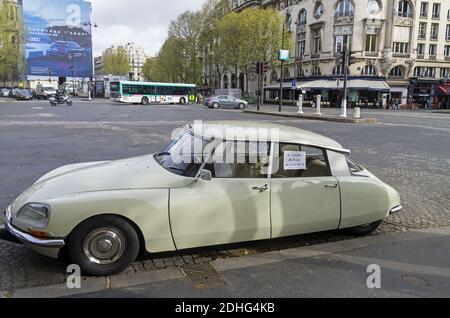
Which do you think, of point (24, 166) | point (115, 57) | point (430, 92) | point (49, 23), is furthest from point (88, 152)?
point (115, 57)

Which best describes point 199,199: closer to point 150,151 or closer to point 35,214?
point 35,214

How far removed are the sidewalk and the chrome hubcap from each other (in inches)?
7.2

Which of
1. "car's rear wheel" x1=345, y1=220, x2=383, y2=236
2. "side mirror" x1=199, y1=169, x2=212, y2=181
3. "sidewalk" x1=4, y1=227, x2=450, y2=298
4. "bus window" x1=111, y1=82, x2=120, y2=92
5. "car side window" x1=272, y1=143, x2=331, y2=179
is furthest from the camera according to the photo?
"bus window" x1=111, y1=82, x2=120, y2=92

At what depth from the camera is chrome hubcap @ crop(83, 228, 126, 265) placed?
3521 millimetres

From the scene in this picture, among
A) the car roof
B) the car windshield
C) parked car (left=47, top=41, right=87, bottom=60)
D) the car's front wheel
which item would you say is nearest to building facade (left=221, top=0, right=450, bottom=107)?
parked car (left=47, top=41, right=87, bottom=60)

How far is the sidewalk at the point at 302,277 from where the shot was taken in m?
3.32

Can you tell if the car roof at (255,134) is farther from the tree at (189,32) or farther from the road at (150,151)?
the tree at (189,32)

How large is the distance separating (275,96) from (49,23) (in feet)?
139

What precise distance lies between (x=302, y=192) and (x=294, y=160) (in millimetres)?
355

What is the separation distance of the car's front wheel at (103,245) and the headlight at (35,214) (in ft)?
0.90


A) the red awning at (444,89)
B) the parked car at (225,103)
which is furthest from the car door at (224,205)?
the red awning at (444,89)

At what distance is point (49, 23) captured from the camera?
7125 cm

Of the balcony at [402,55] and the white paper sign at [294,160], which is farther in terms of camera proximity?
the balcony at [402,55]

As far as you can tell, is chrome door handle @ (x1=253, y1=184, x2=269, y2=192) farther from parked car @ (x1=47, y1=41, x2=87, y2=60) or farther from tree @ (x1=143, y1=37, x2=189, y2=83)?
parked car @ (x1=47, y1=41, x2=87, y2=60)
